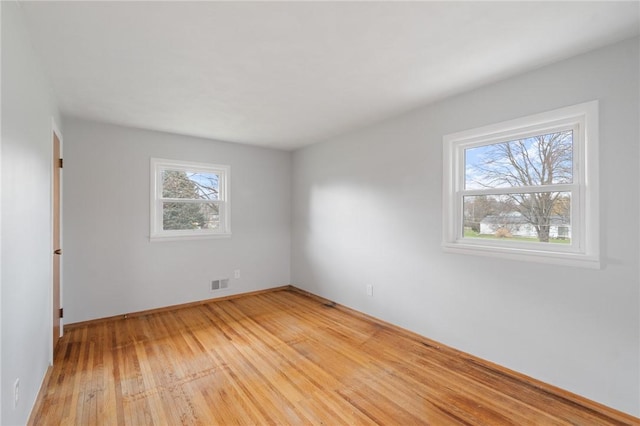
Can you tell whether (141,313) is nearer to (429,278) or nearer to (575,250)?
(429,278)

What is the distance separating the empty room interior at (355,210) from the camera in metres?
1.71

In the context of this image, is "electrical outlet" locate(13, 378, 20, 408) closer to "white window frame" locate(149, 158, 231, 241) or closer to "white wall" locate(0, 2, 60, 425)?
"white wall" locate(0, 2, 60, 425)

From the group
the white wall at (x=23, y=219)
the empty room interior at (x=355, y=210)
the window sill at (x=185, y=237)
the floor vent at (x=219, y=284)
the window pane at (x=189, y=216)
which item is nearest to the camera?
the white wall at (x=23, y=219)

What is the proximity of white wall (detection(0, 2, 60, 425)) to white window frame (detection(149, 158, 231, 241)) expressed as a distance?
146cm

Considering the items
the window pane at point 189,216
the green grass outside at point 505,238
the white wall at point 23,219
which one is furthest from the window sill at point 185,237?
the green grass outside at point 505,238

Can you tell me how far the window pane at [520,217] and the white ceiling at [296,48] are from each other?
3.30 ft

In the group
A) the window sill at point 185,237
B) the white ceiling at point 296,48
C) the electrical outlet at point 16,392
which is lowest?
the electrical outlet at point 16,392

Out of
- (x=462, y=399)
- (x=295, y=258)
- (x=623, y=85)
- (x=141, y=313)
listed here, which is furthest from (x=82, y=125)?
(x=623, y=85)

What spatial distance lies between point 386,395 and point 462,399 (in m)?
0.52

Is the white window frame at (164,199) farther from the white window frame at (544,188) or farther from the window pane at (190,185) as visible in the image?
the white window frame at (544,188)

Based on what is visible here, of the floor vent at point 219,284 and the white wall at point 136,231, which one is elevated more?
the white wall at point 136,231

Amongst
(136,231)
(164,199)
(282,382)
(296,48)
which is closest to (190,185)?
(164,199)

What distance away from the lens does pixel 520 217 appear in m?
2.41

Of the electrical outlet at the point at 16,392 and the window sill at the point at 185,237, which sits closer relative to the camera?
the electrical outlet at the point at 16,392
